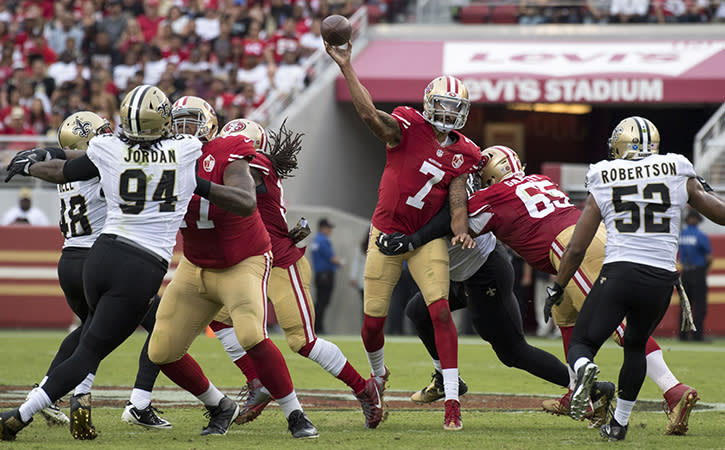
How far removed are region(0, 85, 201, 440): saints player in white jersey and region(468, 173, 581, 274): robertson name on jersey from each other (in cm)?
187

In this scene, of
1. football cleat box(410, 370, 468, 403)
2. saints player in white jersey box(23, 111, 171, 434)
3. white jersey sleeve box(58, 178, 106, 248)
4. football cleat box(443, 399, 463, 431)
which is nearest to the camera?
football cleat box(443, 399, 463, 431)

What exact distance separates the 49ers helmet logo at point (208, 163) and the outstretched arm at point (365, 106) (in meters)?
0.89

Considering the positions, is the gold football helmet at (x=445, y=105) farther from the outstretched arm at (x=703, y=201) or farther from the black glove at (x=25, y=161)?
the black glove at (x=25, y=161)

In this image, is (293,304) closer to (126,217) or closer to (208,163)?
(208,163)

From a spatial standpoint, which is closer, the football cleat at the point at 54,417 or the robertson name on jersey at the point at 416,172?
the football cleat at the point at 54,417

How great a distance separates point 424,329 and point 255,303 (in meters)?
1.65

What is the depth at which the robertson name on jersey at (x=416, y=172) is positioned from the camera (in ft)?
21.2

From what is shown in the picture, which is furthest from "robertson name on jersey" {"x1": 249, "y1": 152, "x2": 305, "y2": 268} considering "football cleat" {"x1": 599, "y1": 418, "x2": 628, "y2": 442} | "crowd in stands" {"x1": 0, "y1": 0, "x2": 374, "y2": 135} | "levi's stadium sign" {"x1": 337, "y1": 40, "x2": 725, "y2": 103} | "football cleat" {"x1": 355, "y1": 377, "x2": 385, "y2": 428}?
"levi's stadium sign" {"x1": 337, "y1": 40, "x2": 725, "y2": 103}

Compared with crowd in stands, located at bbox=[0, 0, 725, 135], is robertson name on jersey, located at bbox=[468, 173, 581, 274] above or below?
above

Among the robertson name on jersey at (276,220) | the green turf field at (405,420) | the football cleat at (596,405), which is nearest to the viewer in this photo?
the green turf field at (405,420)

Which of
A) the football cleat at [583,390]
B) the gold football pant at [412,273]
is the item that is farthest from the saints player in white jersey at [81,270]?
the football cleat at [583,390]

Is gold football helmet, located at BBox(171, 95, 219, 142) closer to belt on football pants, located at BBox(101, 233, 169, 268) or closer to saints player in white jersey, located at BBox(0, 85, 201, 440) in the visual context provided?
saints player in white jersey, located at BBox(0, 85, 201, 440)

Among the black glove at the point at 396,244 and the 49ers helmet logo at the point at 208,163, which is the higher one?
the 49ers helmet logo at the point at 208,163

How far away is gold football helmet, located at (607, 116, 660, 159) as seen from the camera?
568 cm
